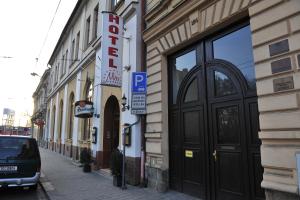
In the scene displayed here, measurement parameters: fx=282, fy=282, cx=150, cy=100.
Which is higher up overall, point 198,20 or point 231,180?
point 198,20

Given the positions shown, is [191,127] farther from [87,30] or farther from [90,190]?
[87,30]

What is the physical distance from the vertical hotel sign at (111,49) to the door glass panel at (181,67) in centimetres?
252

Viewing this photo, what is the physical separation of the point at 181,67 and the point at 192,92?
3.24 ft

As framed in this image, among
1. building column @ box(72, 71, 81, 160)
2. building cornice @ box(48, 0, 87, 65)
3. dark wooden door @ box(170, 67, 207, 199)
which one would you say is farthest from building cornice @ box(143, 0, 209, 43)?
building cornice @ box(48, 0, 87, 65)

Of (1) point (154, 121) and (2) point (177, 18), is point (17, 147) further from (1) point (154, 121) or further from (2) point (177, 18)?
(2) point (177, 18)

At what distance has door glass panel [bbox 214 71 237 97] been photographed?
258 inches

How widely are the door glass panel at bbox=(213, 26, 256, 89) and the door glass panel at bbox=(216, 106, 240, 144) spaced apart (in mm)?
740

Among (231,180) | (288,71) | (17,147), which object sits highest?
(288,71)

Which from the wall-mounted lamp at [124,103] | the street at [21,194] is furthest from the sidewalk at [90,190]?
the wall-mounted lamp at [124,103]

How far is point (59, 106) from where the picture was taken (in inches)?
1001

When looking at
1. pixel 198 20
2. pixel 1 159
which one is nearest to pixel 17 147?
pixel 1 159

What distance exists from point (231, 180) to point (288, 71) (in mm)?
2727

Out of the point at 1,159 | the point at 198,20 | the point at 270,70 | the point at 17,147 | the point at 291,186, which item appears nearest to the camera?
the point at 291,186

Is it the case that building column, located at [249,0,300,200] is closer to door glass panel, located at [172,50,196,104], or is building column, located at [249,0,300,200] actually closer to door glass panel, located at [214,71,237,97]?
door glass panel, located at [214,71,237,97]
